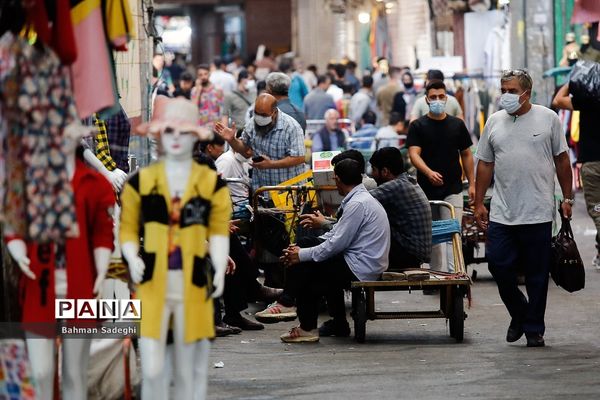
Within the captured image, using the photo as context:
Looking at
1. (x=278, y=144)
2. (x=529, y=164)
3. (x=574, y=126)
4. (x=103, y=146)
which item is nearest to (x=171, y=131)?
(x=103, y=146)

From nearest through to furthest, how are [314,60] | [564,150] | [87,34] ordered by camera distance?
[87,34]
[564,150]
[314,60]

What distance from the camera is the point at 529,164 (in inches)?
449

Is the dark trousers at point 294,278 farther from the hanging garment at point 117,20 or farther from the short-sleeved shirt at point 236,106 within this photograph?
the short-sleeved shirt at point 236,106

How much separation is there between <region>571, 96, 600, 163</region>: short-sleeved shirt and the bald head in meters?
2.78

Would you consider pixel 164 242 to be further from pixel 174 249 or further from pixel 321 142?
pixel 321 142

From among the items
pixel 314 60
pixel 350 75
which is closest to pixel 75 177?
pixel 350 75

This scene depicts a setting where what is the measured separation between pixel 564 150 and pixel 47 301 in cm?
496

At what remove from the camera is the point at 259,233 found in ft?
45.2

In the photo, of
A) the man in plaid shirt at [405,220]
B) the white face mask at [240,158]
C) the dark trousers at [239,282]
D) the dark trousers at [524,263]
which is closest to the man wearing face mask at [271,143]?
the white face mask at [240,158]

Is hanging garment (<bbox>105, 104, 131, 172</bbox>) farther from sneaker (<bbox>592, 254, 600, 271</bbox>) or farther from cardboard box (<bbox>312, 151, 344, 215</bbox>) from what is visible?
sneaker (<bbox>592, 254, 600, 271</bbox>)

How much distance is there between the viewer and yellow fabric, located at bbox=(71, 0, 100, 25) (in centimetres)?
820

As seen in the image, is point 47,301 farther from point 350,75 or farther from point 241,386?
point 350,75

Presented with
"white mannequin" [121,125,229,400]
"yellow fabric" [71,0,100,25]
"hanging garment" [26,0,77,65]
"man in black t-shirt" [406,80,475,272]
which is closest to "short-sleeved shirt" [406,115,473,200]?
"man in black t-shirt" [406,80,475,272]

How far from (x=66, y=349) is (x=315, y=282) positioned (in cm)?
420
